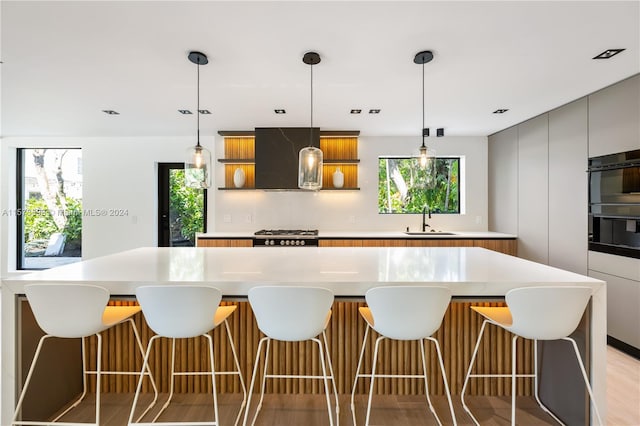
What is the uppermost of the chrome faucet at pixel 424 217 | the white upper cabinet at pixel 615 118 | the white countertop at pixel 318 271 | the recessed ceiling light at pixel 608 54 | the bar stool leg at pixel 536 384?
the recessed ceiling light at pixel 608 54

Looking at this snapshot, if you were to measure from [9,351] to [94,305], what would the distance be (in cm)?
67

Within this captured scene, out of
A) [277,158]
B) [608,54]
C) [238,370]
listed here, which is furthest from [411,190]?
[238,370]

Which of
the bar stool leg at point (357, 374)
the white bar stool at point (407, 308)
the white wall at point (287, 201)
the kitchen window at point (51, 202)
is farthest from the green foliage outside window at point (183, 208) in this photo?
the white bar stool at point (407, 308)

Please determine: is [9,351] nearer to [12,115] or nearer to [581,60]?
[12,115]

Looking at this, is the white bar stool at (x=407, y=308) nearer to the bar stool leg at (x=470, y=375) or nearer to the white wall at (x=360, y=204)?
the bar stool leg at (x=470, y=375)

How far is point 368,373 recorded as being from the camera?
2.00m

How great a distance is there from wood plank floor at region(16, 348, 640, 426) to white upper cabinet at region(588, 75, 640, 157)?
1.96 meters

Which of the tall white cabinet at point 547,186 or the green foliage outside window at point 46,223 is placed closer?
the tall white cabinet at point 547,186

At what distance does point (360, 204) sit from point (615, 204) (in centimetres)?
276

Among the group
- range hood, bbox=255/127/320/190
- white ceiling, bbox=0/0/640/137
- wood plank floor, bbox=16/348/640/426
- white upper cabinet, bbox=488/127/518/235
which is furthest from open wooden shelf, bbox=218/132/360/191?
wood plank floor, bbox=16/348/640/426

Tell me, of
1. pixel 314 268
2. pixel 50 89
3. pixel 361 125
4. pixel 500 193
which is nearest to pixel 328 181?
pixel 361 125

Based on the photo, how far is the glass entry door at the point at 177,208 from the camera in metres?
5.04

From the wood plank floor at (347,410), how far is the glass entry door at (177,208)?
3349mm

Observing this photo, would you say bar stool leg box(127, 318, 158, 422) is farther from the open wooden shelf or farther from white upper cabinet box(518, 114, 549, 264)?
white upper cabinet box(518, 114, 549, 264)
